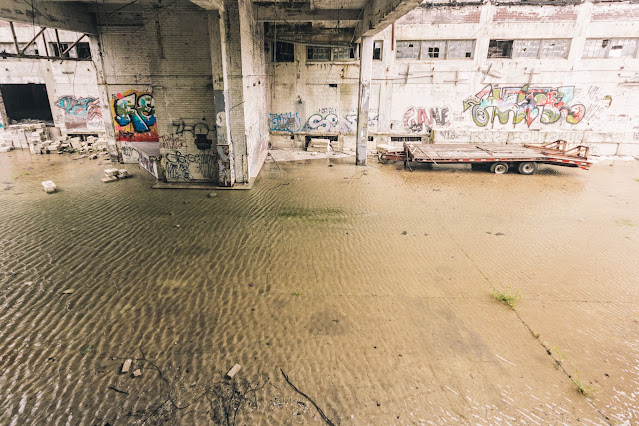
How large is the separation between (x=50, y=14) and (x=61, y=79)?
753 cm

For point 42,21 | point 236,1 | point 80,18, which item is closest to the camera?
point 236,1

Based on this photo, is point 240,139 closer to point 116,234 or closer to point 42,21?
point 116,234

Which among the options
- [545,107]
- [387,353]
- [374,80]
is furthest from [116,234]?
[545,107]

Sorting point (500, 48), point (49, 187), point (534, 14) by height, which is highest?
point (534, 14)

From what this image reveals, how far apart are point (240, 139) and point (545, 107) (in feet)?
53.2

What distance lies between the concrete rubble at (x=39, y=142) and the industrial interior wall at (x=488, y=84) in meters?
9.53

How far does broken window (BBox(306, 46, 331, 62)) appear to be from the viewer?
58.3 feet

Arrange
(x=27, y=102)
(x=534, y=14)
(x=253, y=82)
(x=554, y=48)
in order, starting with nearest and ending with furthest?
1. (x=253, y=82)
2. (x=534, y=14)
3. (x=554, y=48)
4. (x=27, y=102)

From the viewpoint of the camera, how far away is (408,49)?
17.6 m

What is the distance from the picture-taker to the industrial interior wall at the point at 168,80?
11.0m

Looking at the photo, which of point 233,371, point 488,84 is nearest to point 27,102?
point 233,371

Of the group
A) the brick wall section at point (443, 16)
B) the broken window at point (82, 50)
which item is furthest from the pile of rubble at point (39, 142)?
the brick wall section at point (443, 16)

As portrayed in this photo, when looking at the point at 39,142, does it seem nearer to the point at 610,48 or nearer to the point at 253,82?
the point at 253,82

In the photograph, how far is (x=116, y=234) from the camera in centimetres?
855
